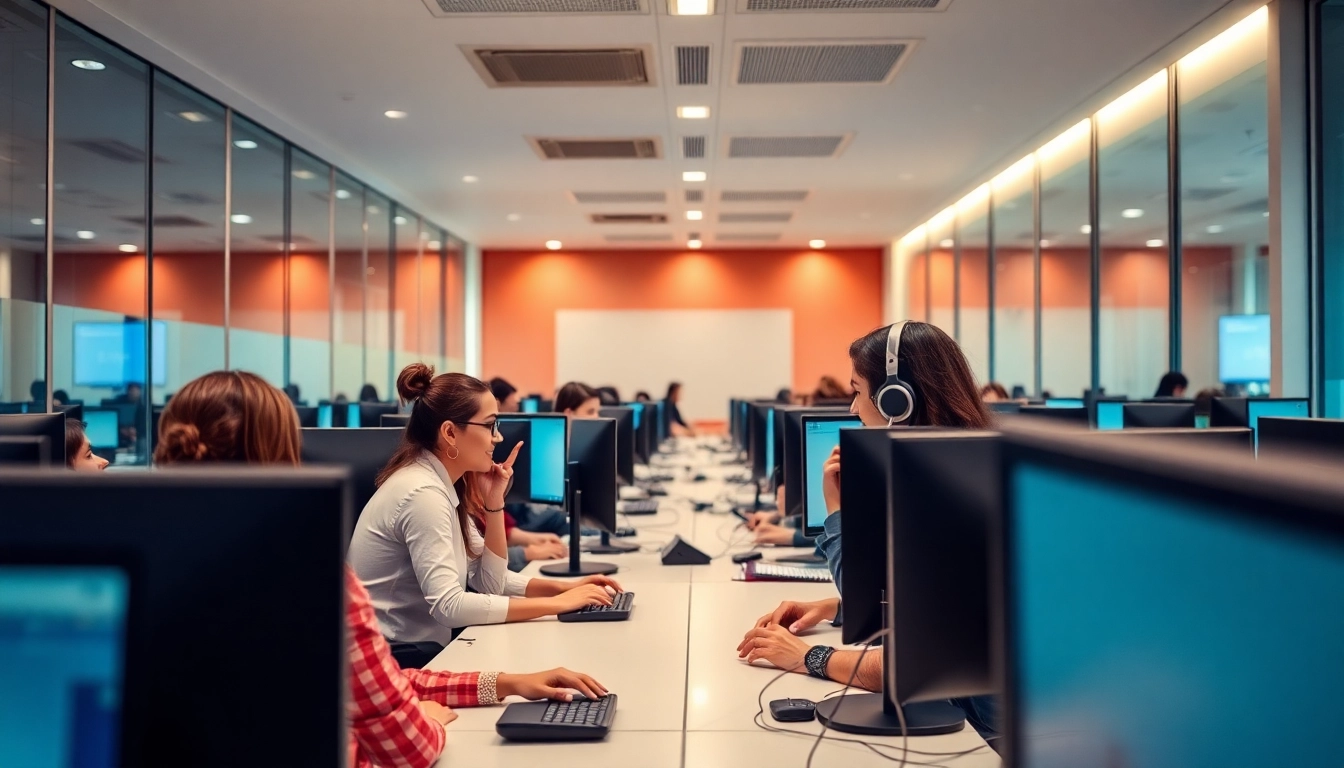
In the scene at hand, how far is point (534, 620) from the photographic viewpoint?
2605 millimetres

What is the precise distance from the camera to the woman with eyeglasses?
2.43 m

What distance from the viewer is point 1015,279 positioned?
9578mm

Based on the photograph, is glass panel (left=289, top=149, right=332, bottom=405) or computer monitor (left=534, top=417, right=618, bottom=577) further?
glass panel (left=289, top=149, right=332, bottom=405)

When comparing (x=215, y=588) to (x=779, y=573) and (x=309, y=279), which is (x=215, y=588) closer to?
(x=779, y=573)

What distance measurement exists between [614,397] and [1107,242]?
13.3 ft

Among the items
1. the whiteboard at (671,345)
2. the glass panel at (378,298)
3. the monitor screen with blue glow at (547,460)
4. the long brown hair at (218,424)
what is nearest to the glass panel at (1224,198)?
the monitor screen with blue glow at (547,460)

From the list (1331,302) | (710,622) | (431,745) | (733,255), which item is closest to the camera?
(431,745)

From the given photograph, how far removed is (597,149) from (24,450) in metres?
6.61

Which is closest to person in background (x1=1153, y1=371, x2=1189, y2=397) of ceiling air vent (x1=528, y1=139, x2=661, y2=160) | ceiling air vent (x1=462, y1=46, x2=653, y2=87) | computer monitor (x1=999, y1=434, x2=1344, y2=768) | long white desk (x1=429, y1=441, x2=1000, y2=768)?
ceiling air vent (x1=462, y1=46, x2=653, y2=87)

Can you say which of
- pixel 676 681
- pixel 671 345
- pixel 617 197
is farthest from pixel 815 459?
pixel 671 345

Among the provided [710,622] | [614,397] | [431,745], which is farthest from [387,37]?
[431,745]

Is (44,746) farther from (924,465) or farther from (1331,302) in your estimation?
(1331,302)

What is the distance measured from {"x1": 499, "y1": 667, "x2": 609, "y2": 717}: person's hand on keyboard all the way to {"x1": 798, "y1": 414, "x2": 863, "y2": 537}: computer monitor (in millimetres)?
1209

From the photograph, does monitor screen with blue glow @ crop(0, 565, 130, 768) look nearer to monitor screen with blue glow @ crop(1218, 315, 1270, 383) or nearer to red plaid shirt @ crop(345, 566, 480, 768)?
red plaid shirt @ crop(345, 566, 480, 768)
